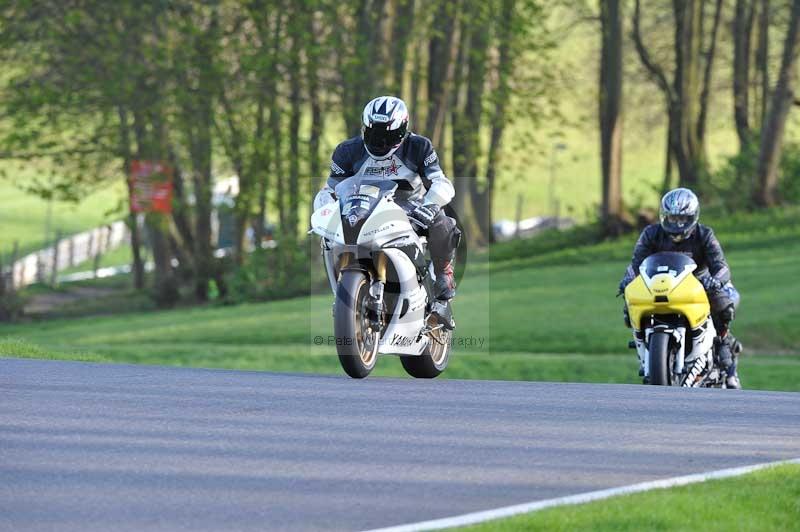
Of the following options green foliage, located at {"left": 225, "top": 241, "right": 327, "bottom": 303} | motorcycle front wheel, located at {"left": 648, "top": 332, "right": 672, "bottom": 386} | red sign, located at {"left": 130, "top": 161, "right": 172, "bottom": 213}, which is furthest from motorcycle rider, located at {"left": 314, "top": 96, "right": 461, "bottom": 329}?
green foliage, located at {"left": 225, "top": 241, "right": 327, "bottom": 303}

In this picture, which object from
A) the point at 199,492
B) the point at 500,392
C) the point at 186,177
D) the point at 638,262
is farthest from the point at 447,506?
the point at 186,177

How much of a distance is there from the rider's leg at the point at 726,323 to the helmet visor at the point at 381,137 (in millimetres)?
3739

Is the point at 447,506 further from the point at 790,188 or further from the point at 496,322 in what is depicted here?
the point at 790,188

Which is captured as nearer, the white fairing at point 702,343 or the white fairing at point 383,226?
the white fairing at point 383,226

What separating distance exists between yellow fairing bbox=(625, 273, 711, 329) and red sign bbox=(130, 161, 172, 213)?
89.3 ft

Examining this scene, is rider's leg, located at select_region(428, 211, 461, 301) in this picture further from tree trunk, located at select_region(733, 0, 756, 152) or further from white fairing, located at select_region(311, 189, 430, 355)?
tree trunk, located at select_region(733, 0, 756, 152)

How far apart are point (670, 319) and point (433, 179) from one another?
115 inches

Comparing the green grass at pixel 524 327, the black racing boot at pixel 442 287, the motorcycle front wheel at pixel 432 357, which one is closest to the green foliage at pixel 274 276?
the green grass at pixel 524 327

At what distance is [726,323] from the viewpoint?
15117 millimetres

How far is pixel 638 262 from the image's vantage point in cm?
1474

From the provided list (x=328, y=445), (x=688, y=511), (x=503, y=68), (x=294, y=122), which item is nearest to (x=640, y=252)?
(x=328, y=445)

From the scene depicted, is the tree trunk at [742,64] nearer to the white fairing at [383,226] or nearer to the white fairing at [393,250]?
the white fairing at [393,250]

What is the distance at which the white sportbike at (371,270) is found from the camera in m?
11.9

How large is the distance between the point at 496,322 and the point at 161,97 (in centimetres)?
1172
